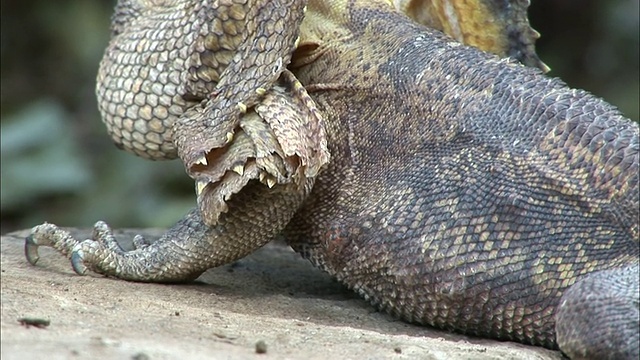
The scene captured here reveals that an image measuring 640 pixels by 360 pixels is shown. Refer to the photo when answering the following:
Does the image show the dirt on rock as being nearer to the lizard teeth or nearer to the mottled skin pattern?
the mottled skin pattern

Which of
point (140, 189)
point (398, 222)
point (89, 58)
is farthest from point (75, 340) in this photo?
point (89, 58)

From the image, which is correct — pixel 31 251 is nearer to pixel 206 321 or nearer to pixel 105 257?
pixel 105 257

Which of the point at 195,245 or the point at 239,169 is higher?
the point at 239,169

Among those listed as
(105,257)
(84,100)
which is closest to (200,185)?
(105,257)

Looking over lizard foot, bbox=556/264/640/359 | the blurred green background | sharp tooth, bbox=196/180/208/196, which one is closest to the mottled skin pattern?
lizard foot, bbox=556/264/640/359

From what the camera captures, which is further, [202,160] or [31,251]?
[31,251]

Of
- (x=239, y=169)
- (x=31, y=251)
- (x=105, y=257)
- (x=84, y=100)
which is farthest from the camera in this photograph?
(x=84, y=100)
